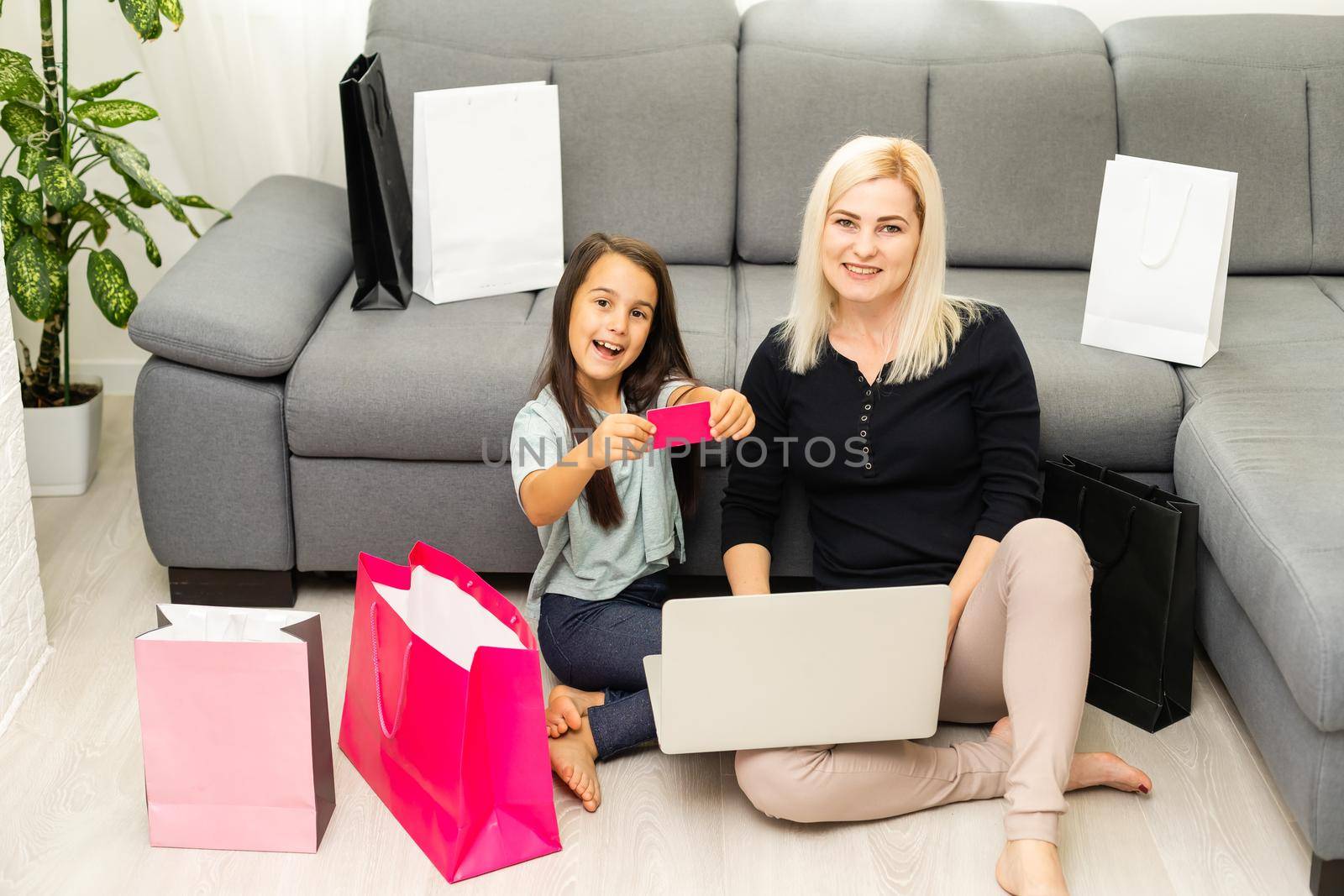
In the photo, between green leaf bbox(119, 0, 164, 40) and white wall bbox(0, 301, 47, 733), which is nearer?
white wall bbox(0, 301, 47, 733)

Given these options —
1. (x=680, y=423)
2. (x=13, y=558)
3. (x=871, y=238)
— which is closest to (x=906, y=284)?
(x=871, y=238)

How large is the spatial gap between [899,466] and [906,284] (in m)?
0.26

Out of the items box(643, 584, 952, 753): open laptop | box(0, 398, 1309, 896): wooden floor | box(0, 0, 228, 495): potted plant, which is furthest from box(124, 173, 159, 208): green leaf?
box(643, 584, 952, 753): open laptop

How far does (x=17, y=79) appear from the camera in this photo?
228 cm

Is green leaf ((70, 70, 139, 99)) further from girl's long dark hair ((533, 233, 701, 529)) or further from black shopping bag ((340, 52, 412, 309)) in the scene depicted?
girl's long dark hair ((533, 233, 701, 529))

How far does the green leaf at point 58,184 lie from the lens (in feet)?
7.32

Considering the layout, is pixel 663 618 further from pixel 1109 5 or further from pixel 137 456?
pixel 1109 5

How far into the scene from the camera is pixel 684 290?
2367mm

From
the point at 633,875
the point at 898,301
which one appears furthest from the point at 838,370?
the point at 633,875

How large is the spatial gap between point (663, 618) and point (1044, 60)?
1.60 metres

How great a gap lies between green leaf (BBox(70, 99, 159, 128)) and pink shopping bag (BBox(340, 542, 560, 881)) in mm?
1202

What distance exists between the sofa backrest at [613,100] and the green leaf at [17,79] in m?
0.61

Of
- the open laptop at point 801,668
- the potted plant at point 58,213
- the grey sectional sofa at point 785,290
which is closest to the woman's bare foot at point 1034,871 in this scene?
the open laptop at point 801,668

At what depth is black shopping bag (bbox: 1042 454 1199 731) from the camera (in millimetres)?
1810
